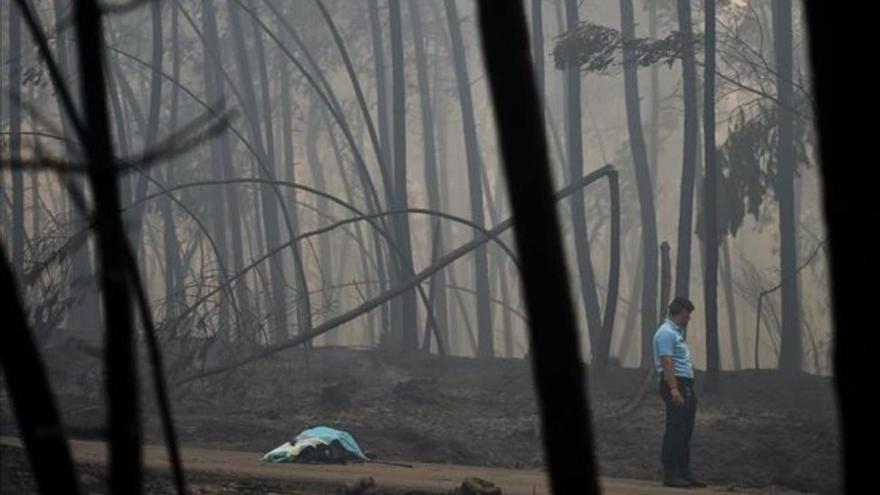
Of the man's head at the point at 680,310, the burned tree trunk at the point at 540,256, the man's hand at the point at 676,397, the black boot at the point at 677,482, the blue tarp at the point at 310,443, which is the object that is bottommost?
the black boot at the point at 677,482

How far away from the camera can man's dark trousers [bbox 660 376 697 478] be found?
1372 centimetres

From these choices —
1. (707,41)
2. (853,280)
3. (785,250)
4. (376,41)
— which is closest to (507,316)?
(376,41)

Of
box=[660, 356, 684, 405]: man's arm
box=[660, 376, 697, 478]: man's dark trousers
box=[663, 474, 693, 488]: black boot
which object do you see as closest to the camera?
box=[660, 356, 684, 405]: man's arm

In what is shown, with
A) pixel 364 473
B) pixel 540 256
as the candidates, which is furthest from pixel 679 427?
pixel 540 256

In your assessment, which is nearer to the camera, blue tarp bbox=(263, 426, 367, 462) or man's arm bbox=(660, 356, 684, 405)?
man's arm bbox=(660, 356, 684, 405)

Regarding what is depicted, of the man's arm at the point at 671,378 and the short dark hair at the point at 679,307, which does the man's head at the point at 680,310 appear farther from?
the man's arm at the point at 671,378

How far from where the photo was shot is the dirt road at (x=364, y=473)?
12750 mm

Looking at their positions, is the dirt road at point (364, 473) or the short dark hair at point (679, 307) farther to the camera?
the short dark hair at point (679, 307)

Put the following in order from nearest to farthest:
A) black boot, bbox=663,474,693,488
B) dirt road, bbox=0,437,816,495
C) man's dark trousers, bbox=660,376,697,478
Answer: dirt road, bbox=0,437,816,495 → man's dark trousers, bbox=660,376,697,478 → black boot, bbox=663,474,693,488

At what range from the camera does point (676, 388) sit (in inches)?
528

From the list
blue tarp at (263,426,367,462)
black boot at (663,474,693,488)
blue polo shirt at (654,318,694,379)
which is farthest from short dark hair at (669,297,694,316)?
blue tarp at (263,426,367,462)

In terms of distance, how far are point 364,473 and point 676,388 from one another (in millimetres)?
2919

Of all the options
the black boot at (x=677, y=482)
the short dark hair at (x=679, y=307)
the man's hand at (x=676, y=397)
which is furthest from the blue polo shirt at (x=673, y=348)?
the black boot at (x=677, y=482)

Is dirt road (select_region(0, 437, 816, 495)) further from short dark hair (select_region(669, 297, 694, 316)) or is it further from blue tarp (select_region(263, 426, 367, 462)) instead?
short dark hair (select_region(669, 297, 694, 316))
